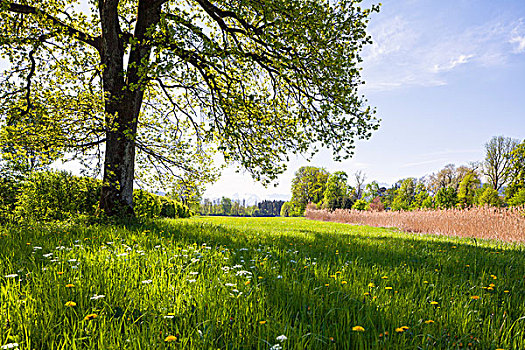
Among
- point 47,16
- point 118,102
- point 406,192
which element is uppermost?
point 47,16

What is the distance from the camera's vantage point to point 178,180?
11148mm

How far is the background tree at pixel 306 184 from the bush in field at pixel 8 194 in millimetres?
50313

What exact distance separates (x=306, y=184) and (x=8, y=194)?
2041 inches

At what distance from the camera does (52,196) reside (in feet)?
28.6

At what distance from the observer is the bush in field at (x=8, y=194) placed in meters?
8.09

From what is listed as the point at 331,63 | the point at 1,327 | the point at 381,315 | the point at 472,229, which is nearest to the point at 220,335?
the point at 381,315

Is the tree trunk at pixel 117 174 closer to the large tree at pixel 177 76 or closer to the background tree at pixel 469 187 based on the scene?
the large tree at pixel 177 76

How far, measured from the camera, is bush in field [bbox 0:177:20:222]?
26.6 ft

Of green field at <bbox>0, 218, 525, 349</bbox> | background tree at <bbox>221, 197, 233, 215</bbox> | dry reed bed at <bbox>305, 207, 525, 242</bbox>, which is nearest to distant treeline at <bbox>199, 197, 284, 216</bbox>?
background tree at <bbox>221, 197, 233, 215</bbox>

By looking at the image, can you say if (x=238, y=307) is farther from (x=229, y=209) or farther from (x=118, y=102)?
(x=229, y=209)

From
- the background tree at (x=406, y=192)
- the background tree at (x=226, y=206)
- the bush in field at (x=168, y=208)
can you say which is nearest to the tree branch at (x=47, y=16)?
the bush in field at (x=168, y=208)

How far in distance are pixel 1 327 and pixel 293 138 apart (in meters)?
8.59

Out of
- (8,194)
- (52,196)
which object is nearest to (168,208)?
(52,196)

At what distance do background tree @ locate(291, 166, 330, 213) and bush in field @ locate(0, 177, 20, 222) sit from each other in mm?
50313
